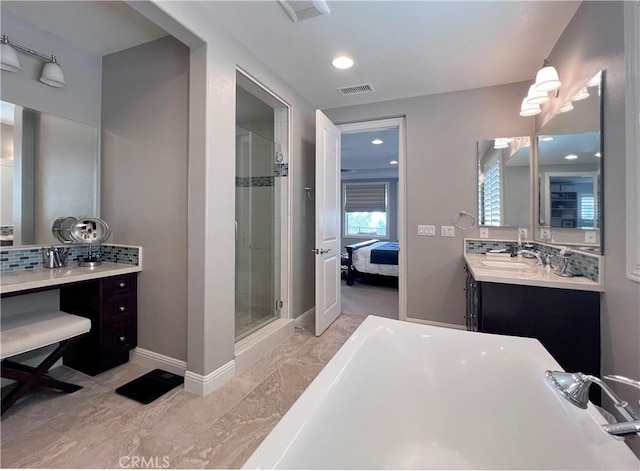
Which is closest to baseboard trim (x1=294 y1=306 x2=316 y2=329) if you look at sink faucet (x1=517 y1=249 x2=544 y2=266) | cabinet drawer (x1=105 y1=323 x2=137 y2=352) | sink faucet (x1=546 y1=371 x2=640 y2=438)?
cabinet drawer (x1=105 y1=323 x2=137 y2=352)

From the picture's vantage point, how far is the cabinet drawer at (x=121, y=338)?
2.12 meters

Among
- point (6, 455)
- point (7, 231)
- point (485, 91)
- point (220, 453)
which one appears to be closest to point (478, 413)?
point (220, 453)

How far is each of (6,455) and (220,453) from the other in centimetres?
103

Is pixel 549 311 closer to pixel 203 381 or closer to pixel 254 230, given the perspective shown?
pixel 203 381

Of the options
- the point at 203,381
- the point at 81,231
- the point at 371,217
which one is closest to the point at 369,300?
the point at 203,381

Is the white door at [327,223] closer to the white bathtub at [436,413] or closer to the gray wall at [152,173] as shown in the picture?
the gray wall at [152,173]

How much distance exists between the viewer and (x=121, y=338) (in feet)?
7.22

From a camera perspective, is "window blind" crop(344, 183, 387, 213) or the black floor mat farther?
"window blind" crop(344, 183, 387, 213)

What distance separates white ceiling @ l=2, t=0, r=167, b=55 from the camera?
1.85 m

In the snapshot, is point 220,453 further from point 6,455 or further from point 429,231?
point 429,231

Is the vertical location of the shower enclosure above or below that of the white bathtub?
above

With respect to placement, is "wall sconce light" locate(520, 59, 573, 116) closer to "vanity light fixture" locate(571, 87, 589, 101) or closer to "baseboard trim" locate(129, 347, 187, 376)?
"vanity light fixture" locate(571, 87, 589, 101)

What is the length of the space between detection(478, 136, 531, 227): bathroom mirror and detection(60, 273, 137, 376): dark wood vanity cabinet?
323 centimetres

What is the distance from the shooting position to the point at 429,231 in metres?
3.02
